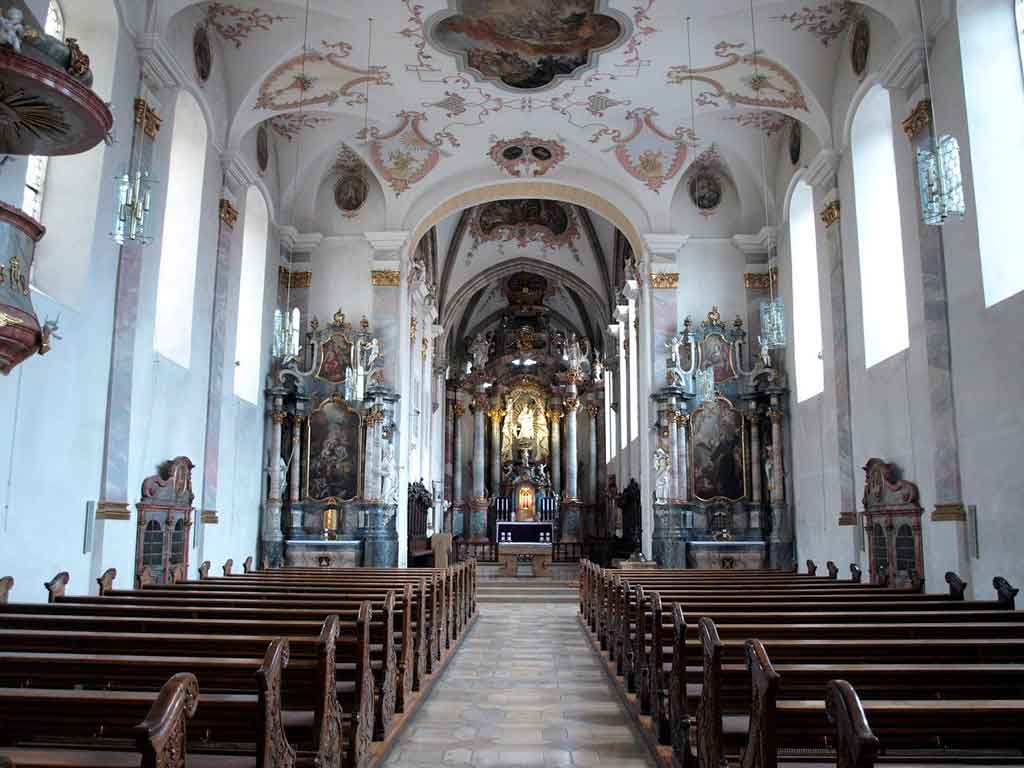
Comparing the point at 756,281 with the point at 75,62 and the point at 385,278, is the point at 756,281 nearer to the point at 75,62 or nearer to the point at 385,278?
the point at 385,278

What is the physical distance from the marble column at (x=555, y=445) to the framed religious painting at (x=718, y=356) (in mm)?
15978

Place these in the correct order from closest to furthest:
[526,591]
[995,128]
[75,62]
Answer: [75,62] < [995,128] < [526,591]

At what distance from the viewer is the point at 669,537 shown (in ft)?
53.2

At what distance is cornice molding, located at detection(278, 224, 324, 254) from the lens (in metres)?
17.0

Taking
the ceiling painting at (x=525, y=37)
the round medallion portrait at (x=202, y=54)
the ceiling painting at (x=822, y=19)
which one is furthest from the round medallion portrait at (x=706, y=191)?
the round medallion portrait at (x=202, y=54)

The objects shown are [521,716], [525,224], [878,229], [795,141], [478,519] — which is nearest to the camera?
[521,716]

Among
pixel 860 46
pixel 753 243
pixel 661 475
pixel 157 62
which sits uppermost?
pixel 860 46

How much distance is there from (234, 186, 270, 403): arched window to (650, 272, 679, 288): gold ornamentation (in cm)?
766

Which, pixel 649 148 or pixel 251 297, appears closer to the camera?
pixel 251 297

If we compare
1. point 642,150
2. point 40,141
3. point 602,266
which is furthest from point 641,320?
point 40,141

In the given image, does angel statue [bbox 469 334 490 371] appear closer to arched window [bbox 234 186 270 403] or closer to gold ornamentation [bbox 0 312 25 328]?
arched window [bbox 234 186 270 403]

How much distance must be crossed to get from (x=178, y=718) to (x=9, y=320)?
5.11 m

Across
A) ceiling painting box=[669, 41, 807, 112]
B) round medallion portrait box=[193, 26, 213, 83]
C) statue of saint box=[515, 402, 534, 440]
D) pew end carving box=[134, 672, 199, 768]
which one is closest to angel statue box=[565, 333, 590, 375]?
statue of saint box=[515, 402, 534, 440]

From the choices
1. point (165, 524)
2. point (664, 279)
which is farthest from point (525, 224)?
point (165, 524)
